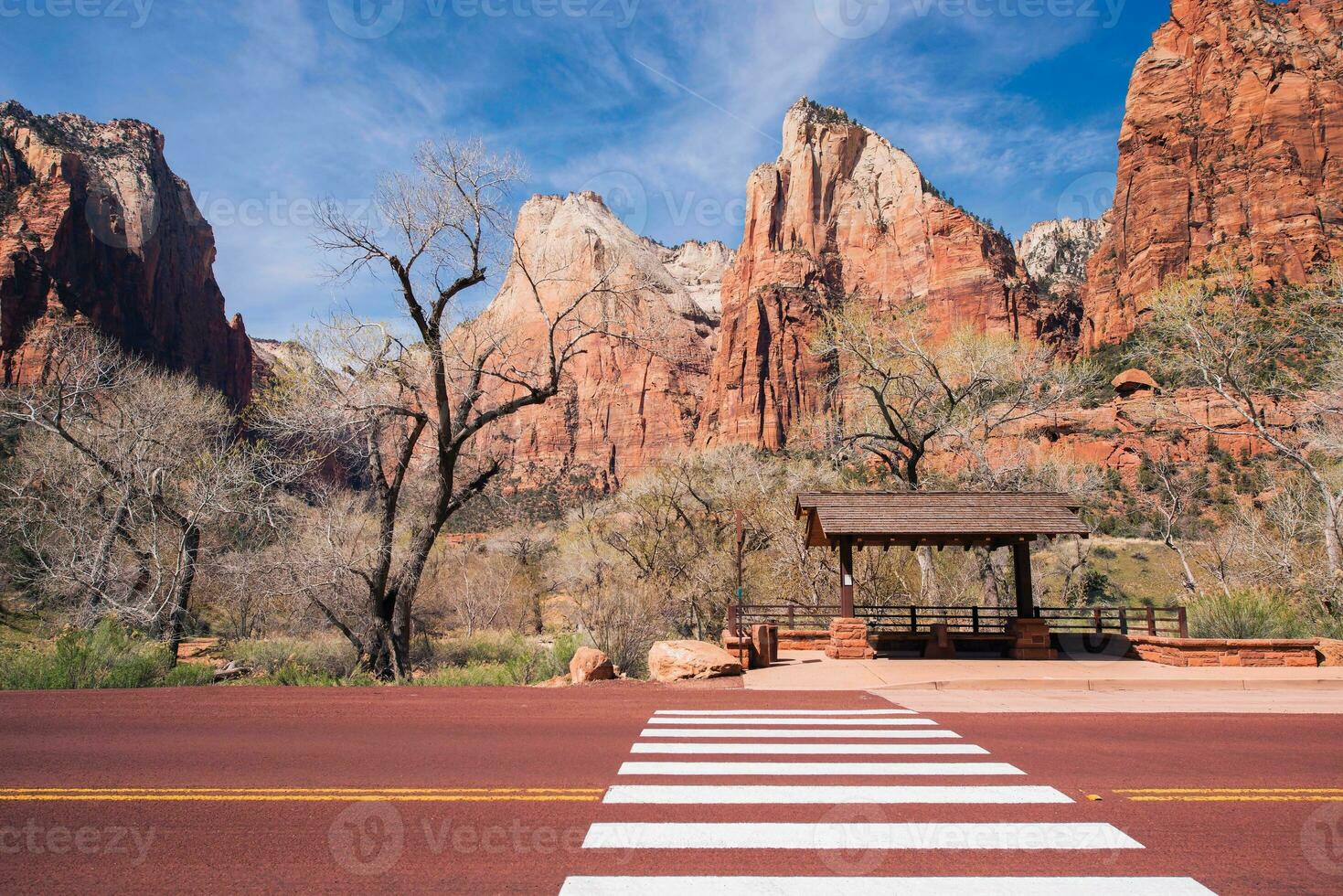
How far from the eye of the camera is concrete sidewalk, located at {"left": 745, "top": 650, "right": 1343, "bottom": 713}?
418 inches

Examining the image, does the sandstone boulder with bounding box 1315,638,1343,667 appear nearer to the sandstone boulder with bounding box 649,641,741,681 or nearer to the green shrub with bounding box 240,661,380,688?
the sandstone boulder with bounding box 649,641,741,681

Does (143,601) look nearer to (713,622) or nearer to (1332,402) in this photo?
(713,622)

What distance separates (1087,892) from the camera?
405cm

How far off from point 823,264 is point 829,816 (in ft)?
400

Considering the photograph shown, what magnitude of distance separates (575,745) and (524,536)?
37.2 m

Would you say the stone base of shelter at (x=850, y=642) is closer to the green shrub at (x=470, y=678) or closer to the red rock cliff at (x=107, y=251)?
the green shrub at (x=470, y=678)

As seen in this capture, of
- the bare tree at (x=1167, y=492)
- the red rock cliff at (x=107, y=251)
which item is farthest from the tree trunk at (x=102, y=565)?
the red rock cliff at (x=107, y=251)

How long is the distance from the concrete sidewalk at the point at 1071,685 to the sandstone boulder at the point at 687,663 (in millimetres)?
557

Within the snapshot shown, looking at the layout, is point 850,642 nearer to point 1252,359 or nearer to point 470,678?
point 470,678

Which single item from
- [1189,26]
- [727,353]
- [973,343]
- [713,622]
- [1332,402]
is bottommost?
[713,622]

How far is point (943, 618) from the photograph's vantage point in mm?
19312

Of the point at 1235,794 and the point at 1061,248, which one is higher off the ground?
the point at 1061,248

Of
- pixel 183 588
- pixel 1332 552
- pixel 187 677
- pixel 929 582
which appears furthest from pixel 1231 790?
pixel 183 588

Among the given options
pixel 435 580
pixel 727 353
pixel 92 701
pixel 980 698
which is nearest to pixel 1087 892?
pixel 980 698
